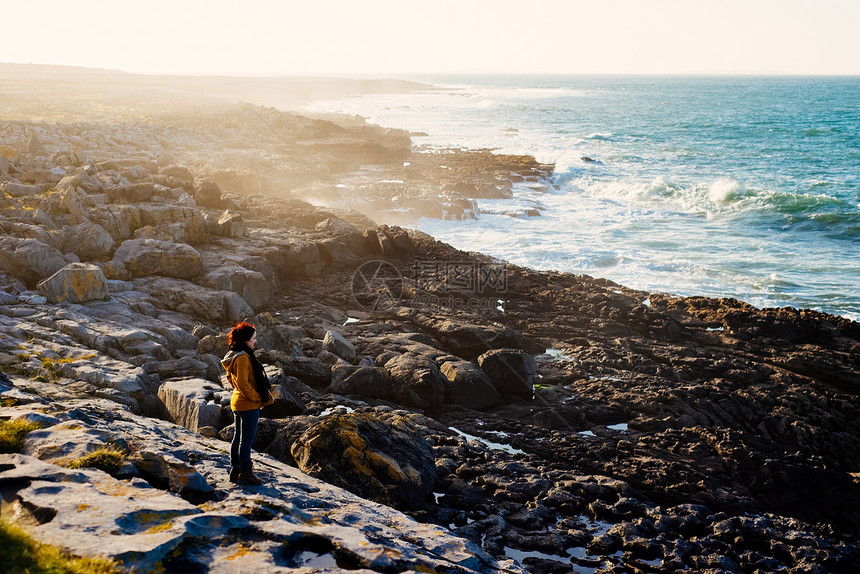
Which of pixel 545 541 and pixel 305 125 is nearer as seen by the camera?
pixel 545 541

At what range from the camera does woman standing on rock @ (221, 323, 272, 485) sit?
6.63 m

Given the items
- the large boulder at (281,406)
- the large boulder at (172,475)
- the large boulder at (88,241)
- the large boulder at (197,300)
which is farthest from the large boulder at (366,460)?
the large boulder at (88,241)

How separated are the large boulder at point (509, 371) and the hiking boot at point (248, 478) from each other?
27.5 feet

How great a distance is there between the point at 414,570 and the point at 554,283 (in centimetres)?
1641

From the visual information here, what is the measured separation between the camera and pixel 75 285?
1359cm

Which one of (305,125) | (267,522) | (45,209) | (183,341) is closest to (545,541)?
(267,522)

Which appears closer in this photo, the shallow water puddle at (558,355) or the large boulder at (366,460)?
the large boulder at (366,460)

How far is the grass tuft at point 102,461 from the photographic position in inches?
229

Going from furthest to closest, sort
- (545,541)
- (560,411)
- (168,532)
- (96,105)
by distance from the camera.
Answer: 1. (96,105)
2. (560,411)
3. (545,541)
4. (168,532)

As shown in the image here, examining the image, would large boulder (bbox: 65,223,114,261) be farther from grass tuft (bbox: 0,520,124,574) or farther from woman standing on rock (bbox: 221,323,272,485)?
grass tuft (bbox: 0,520,124,574)

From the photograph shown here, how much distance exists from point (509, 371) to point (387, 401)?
3095 millimetres

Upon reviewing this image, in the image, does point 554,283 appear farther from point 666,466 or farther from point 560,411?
point 666,466

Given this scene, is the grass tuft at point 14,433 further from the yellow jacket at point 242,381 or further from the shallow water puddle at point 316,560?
the shallow water puddle at point 316,560

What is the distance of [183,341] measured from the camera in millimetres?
13055
